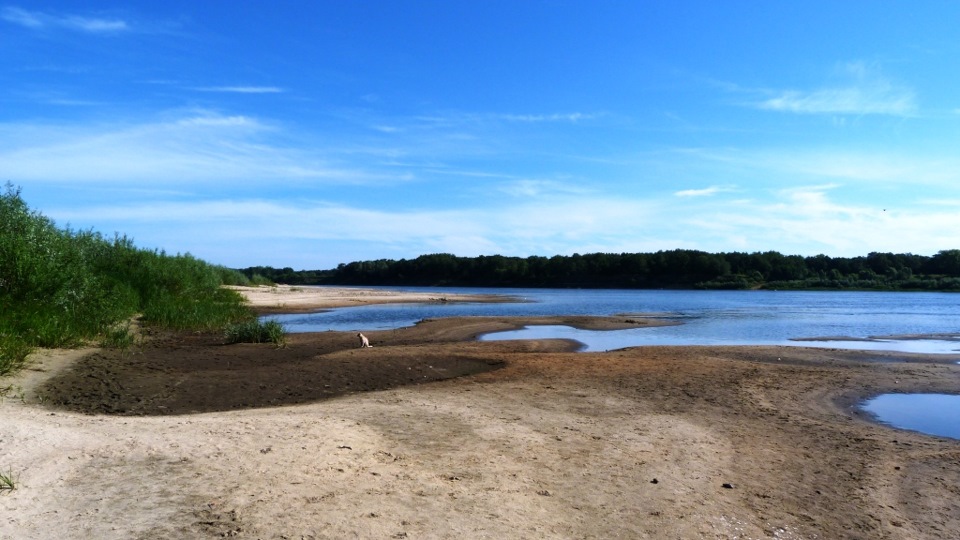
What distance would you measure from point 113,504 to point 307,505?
60.4 inches

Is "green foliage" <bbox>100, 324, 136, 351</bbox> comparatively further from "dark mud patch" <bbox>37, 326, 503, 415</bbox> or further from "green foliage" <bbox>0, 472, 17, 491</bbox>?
"green foliage" <bbox>0, 472, 17, 491</bbox>

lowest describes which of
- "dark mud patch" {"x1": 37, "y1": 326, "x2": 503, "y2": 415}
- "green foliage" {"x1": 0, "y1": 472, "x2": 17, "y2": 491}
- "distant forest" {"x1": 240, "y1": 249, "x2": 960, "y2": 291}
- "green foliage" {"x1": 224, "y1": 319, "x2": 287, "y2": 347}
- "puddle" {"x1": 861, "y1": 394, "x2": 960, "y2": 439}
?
"puddle" {"x1": 861, "y1": 394, "x2": 960, "y2": 439}

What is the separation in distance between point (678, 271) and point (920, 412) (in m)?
110

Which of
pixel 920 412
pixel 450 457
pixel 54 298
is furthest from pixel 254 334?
pixel 920 412

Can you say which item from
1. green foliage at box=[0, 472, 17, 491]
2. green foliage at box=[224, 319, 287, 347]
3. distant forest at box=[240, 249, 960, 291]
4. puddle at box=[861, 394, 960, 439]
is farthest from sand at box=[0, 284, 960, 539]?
distant forest at box=[240, 249, 960, 291]

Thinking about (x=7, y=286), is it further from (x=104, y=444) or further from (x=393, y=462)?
(x=393, y=462)

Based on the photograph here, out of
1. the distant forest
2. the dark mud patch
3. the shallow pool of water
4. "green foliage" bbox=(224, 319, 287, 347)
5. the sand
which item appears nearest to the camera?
the sand

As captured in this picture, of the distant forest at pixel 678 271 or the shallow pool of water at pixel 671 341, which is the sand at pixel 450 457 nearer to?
the shallow pool of water at pixel 671 341

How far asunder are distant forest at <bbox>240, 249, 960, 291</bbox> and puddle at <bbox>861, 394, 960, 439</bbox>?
324 feet

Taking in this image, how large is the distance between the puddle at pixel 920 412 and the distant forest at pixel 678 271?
98709 mm

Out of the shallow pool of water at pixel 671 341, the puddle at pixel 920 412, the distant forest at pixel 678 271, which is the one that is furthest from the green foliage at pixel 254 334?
the distant forest at pixel 678 271

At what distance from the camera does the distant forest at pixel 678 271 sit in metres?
108

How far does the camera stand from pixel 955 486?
7523 mm

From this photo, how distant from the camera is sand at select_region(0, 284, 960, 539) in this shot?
577 centimetres
